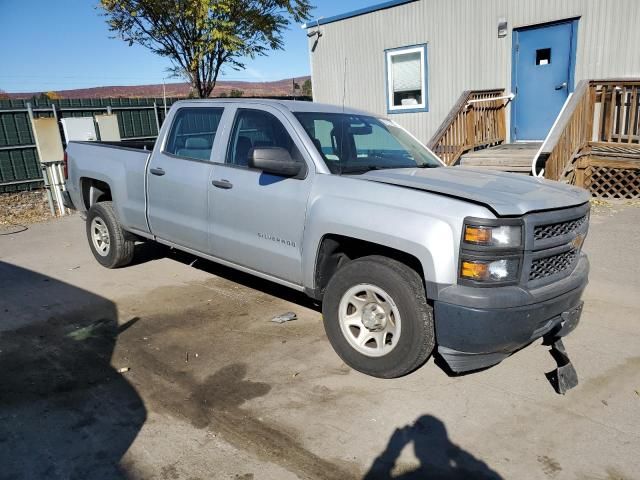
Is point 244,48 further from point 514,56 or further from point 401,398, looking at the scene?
point 401,398

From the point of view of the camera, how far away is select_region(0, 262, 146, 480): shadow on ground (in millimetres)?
2807

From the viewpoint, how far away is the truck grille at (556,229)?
3.23 m

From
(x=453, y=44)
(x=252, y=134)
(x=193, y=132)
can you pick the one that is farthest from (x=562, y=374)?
(x=453, y=44)

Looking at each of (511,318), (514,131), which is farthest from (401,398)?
(514,131)

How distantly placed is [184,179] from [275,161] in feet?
4.61

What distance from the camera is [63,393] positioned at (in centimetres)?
350

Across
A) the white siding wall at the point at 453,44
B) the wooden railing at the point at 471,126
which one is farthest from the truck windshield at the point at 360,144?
the white siding wall at the point at 453,44

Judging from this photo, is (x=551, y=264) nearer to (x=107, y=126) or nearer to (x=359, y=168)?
(x=359, y=168)

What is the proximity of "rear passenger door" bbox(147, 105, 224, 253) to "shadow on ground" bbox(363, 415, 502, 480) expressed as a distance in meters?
2.64

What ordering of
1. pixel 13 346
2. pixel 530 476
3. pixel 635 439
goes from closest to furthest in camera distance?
pixel 530 476 < pixel 635 439 < pixel 13 346

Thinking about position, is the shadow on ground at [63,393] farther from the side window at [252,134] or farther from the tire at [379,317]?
the side window at [252,134]

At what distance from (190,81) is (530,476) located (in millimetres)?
20365

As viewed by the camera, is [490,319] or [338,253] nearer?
[490,319]

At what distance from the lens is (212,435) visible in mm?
3021
